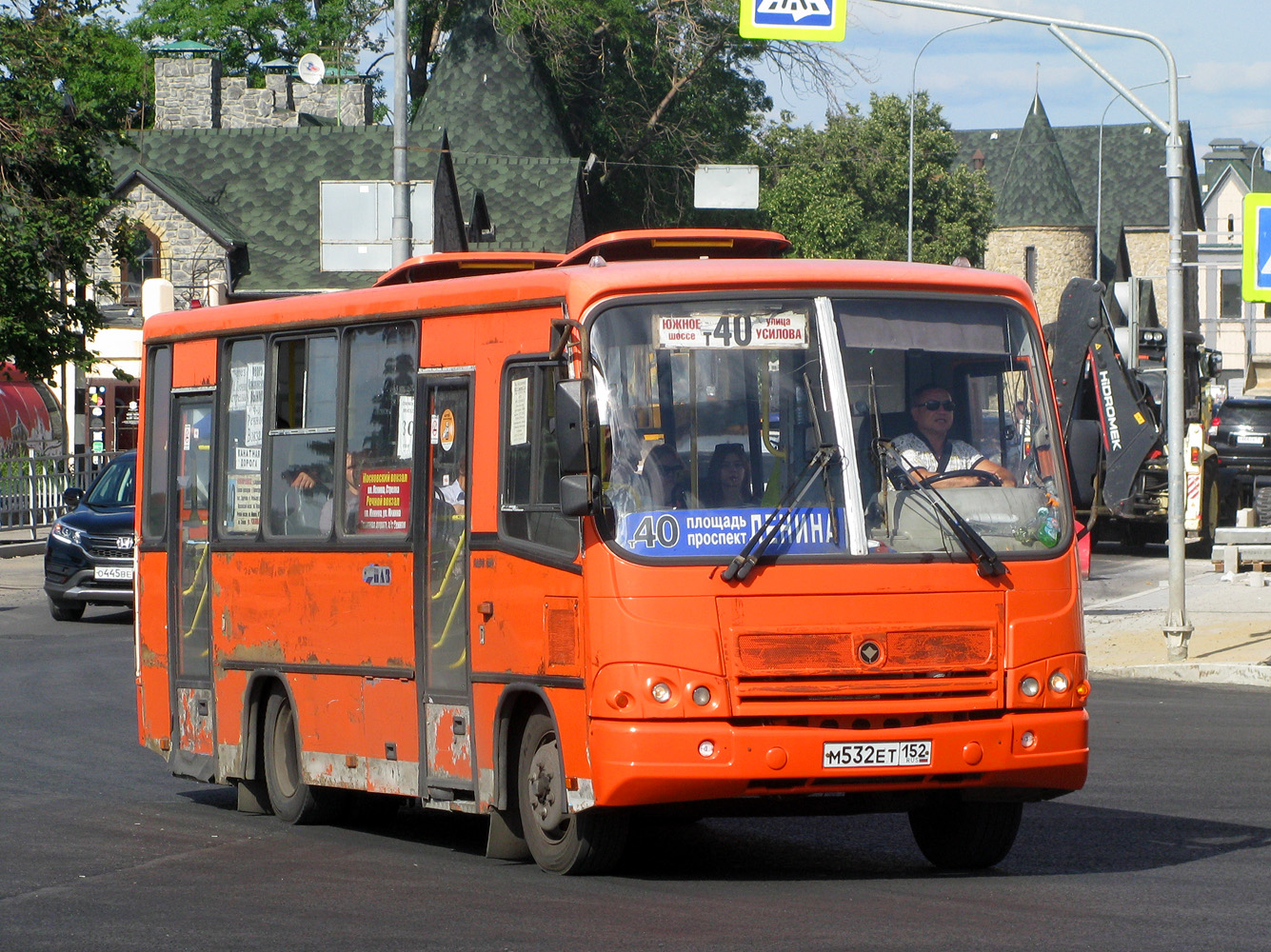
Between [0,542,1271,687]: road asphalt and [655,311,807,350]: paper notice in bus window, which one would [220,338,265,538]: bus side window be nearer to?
[655,311,807,350]: paper notice in bus window

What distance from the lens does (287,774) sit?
1138cm

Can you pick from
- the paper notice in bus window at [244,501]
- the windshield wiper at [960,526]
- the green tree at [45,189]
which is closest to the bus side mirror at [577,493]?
the windshield wiper at [960,526]

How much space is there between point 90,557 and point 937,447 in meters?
16.8

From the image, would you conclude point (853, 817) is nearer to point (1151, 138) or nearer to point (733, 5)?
point (733, 5)

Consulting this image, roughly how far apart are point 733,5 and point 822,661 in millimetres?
47347

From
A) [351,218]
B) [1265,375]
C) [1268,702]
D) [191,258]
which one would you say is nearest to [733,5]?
[351,218]

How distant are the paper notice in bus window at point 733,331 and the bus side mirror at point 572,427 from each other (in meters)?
0.47

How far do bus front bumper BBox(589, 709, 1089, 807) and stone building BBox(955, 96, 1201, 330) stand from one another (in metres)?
84.5

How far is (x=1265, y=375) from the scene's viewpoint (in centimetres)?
10969

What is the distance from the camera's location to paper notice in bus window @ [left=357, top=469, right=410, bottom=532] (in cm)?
1018

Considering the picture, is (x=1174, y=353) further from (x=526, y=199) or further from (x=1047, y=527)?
(x=526, y=199)

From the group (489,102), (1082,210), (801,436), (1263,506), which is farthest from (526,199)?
(1082,210)

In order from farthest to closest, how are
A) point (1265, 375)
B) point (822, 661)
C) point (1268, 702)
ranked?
point (1265, 375)
point (1268, 702)
point (822, 661)

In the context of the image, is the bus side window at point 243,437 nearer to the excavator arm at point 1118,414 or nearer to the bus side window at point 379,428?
the bus side window at point 379,428
